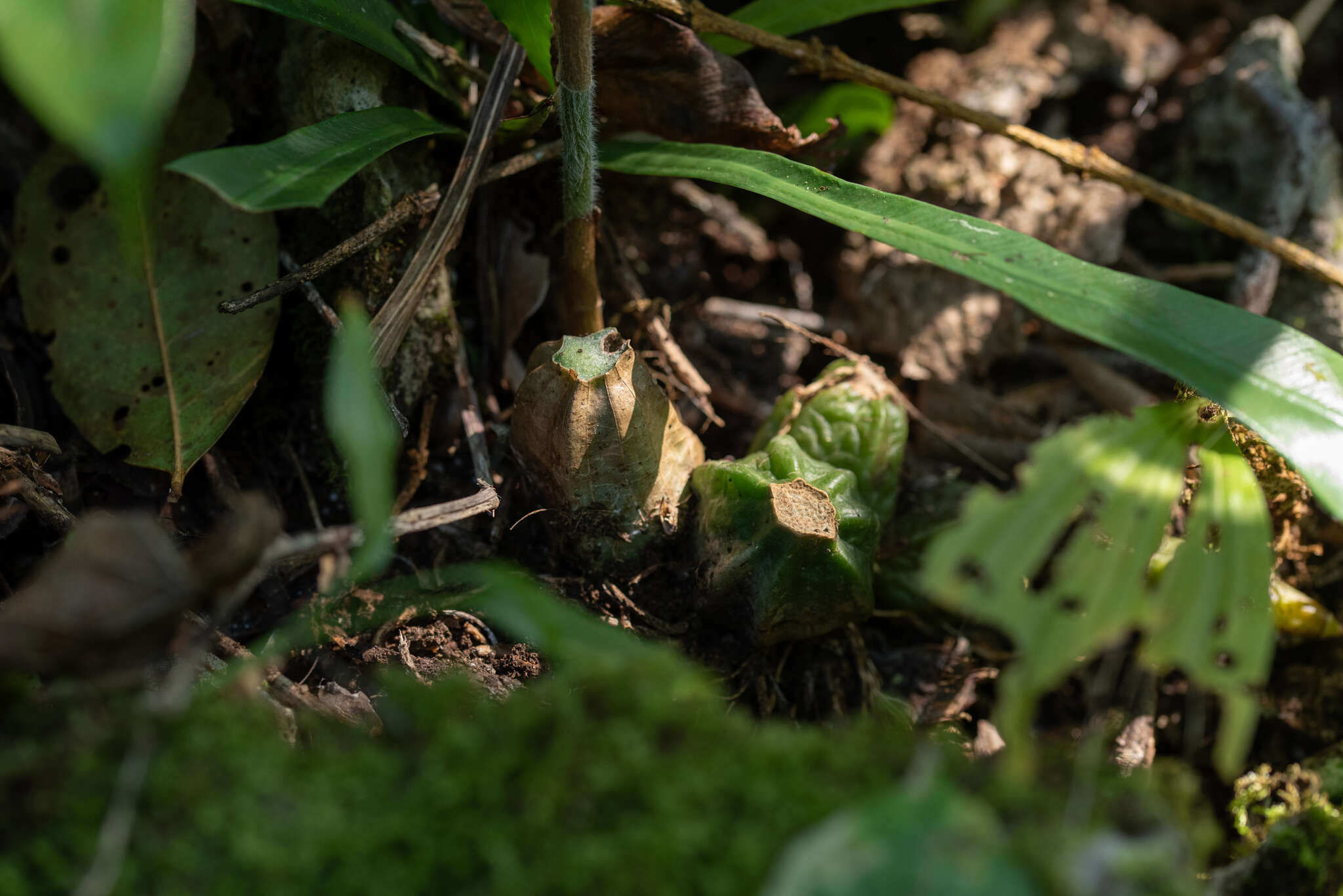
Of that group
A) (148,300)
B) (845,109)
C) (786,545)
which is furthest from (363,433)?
(845,109)

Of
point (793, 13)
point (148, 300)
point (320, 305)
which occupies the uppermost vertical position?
point (793, 13)

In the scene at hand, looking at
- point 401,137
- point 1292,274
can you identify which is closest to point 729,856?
point 401,137

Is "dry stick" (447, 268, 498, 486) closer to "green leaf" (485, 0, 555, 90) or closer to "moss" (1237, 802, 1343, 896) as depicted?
"green leaf" (485, 0, 555, 90)

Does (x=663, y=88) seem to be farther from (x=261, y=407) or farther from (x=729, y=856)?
(x=729, y=856)

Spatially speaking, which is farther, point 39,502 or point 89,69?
point 39,502

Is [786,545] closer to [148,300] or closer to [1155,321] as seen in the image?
[1155,321]
